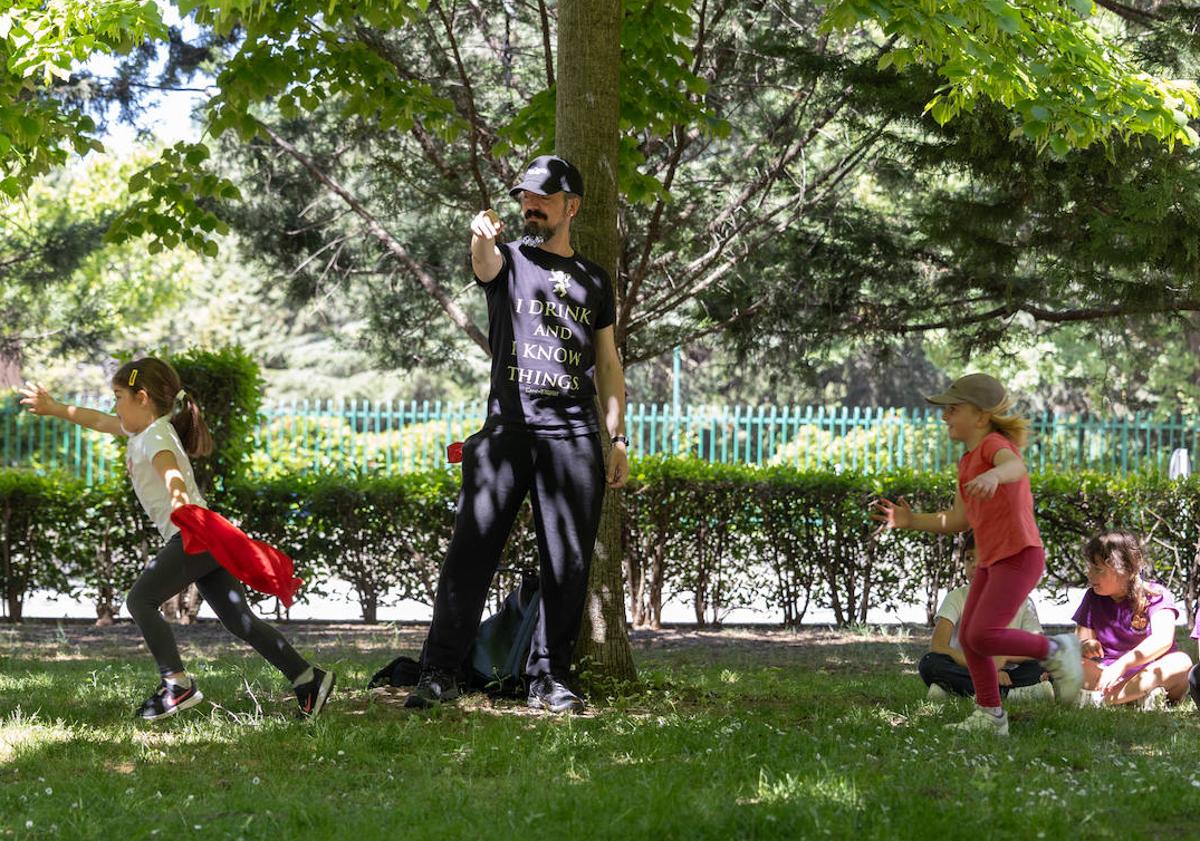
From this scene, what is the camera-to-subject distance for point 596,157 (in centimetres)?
609

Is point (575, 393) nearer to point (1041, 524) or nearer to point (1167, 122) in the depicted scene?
point (1167, 122)

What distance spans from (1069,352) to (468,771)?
29194mm

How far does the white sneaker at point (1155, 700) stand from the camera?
20.5 feet

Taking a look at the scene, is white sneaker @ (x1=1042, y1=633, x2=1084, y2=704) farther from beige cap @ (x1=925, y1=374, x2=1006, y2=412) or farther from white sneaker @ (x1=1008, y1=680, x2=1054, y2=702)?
beige cap @ (x1=925, y1=374, x2=1006, y2=412)

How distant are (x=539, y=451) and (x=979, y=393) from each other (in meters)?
1.77

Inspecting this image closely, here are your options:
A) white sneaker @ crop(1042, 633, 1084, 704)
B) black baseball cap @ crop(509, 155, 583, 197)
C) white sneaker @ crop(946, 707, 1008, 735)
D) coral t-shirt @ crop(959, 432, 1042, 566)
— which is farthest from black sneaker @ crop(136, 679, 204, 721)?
white sneaker @ crop(1042, 633, 1084, 704)

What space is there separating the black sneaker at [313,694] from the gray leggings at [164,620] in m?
0.07

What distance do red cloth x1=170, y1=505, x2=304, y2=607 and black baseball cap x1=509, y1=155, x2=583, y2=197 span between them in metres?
1.76

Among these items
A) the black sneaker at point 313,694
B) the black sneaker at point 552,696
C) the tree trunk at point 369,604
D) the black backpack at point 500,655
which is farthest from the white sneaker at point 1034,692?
the tree trunk at point 369,604

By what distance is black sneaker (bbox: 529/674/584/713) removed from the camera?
541cm

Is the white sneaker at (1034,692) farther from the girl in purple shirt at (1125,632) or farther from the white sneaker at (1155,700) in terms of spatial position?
the white sneaker at (1155,700)

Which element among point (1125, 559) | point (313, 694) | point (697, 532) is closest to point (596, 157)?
point (313, 694)

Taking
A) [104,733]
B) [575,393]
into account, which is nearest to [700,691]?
[575,393]

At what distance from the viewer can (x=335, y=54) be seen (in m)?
8.33
